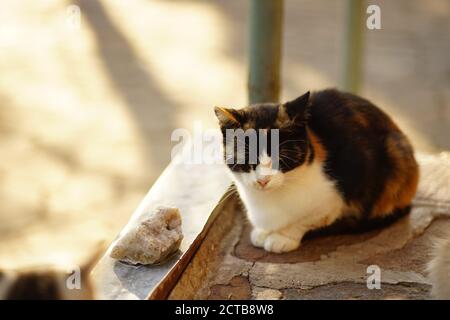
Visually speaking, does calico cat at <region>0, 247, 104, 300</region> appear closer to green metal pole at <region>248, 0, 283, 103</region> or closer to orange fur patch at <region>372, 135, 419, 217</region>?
orange fur patch at <region>372, 135, 419, 217</region>

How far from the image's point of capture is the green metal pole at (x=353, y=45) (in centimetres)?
291

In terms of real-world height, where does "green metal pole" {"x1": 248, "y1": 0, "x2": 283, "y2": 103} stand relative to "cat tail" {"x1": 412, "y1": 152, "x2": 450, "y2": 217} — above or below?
above

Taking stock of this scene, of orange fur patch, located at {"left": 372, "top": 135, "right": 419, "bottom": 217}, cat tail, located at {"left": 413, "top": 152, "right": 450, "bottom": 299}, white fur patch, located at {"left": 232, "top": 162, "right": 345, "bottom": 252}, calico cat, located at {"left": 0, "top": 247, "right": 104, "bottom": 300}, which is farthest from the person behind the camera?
orange fur patch, located at {"left": 372, "top": 135, "right": 419, "bottom": 217}

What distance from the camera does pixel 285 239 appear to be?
6.66ft

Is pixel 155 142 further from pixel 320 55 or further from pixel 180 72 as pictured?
pixel 320 55

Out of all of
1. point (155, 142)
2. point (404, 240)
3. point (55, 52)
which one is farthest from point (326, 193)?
point (55, 52)

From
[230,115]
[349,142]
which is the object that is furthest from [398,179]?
[230,115]

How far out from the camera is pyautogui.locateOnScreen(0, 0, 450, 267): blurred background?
3111 millimetres

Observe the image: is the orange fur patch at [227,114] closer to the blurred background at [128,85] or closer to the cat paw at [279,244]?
the cat paw at [279,244]

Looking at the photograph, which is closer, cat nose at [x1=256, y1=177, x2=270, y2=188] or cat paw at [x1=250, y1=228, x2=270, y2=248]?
cat nose at [x1=256, y1=177, x2=270, y2=188]

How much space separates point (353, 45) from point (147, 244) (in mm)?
1541

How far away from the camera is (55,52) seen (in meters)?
4.15

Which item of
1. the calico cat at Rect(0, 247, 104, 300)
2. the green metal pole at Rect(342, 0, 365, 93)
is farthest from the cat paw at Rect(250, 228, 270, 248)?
the green metal pole at Rect(342, 0, 365, 93)

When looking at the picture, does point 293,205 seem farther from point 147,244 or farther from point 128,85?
point 128,85
